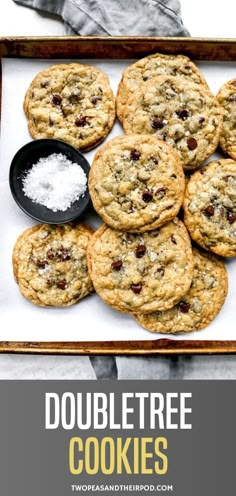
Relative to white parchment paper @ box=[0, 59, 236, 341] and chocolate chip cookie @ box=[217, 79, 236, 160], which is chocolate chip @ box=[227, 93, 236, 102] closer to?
chocolate chip cookie @ box=[217, 79, 236, 160]

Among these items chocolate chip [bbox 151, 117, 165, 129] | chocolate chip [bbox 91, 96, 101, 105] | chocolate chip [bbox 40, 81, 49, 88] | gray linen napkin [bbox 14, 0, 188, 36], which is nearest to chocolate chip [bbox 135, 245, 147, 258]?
chocolate chip [bbox 151, 117, 165, 129]

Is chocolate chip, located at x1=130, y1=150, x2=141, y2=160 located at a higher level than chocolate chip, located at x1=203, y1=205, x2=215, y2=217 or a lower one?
higher

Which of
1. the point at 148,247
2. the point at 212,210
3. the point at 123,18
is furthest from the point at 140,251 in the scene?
the point at 123,18

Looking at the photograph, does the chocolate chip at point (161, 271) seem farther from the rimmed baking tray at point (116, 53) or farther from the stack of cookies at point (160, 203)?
the rimmed baking tray at point (116, 53)

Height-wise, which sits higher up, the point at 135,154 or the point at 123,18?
the point at 123,18

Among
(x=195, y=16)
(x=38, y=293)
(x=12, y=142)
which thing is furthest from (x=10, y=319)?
(x=195, y=16)

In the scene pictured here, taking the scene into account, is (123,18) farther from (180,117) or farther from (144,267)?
(144,267)

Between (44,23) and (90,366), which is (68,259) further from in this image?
(44,23)
